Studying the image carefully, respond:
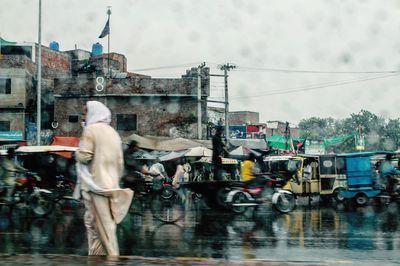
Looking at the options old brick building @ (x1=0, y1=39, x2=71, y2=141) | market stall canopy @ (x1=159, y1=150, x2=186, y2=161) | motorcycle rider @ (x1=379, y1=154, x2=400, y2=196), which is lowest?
motorcycle rider @ (x1=379, y1=154, x2=400, y2=196)

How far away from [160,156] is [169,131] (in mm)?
7591

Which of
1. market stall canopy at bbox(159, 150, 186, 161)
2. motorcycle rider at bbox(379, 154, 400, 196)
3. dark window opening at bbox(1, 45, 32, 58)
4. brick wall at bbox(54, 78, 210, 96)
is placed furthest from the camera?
dark window opening at bbox(1, 45, 32, 58)

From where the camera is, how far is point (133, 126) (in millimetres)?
37656

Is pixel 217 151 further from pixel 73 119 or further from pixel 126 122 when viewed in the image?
pixel 73 119

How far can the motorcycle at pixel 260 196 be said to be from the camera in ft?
46.8

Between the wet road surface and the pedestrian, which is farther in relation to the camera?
the pedestrian

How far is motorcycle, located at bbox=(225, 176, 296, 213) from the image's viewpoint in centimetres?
1425

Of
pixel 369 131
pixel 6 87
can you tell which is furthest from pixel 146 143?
pixel 369 131

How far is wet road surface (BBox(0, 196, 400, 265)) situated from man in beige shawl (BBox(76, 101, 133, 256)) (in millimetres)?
318

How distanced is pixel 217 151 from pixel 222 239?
22.2 ft

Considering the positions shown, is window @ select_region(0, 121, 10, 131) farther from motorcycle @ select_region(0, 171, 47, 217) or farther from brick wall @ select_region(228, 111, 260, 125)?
brick wall @ select_region(228, 111, 260, 125)

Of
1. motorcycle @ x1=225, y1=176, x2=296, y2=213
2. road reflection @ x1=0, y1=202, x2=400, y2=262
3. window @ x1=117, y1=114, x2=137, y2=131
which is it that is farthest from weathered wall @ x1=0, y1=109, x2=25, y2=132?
motorcycle @ x1=225, y1=176, x2=296, y2=213

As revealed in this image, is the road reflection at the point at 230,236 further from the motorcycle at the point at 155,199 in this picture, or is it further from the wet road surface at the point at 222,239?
the motorcycle at the point at 155,199

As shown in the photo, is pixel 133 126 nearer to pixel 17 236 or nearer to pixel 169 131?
pixel 169 131
